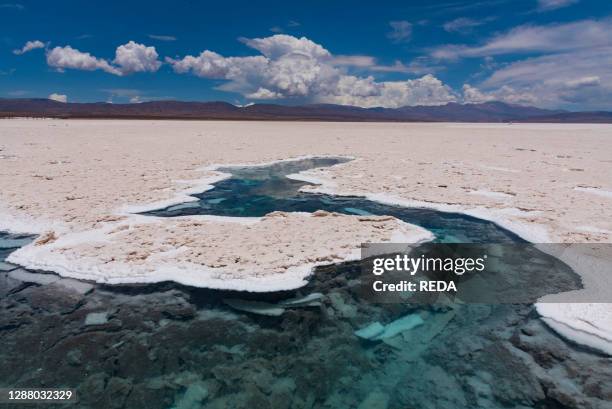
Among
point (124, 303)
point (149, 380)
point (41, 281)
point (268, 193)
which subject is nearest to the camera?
point (149, 380)

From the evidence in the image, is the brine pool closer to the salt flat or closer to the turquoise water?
the salt flat

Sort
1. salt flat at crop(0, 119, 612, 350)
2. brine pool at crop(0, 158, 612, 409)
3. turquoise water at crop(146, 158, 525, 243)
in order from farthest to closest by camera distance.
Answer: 1. turquoise water at crop(146, 158, 525, 243)
2. salt flat at crop(0, 119, 612, 350)
3. brine pool at crop(0, 158, 612, 409)

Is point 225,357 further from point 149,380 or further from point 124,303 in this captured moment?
point 124,303

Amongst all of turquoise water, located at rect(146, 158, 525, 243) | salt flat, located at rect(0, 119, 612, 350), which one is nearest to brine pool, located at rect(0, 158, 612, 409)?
salt flat, located at rect(0, 119, 612, 350)

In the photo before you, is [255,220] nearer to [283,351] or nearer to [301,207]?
[301,207]

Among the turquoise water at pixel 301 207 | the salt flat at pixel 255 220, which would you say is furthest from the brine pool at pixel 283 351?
the turquoise water at pixel 301 207

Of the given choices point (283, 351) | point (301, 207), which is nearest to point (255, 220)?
point (301, 207)

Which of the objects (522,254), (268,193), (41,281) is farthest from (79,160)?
(522,254)

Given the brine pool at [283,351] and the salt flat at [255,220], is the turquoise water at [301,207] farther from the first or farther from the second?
the brine pool at [283,351]
